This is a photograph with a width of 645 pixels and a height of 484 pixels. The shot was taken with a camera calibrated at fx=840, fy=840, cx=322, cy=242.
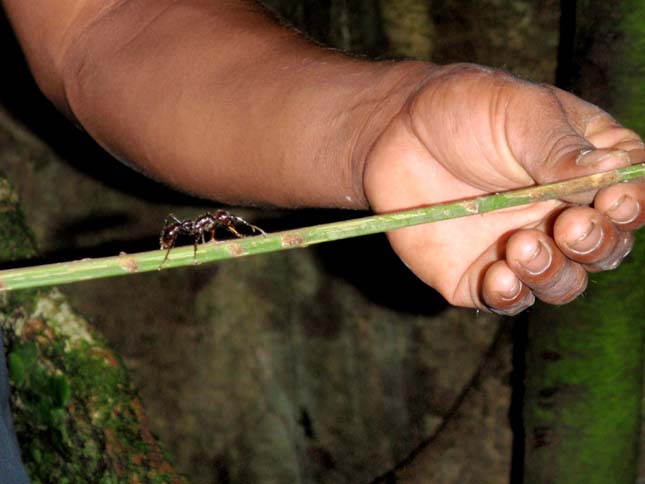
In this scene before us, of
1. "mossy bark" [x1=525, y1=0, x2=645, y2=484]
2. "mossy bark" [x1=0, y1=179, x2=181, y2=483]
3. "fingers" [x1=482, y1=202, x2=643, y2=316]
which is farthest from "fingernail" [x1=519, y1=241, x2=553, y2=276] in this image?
"mossy bark" [x1=0, y1=179, x2=181, y2=483]

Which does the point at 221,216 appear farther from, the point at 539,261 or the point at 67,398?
the point at 67,398

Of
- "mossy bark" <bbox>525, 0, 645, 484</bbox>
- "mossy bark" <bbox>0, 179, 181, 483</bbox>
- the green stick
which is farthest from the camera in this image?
"mossy bark" <bbox>0, 179, 181, 483</bbox>

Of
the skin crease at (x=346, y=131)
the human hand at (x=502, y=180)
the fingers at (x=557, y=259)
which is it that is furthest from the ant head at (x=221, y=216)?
the fingers at (x=557, y=259)

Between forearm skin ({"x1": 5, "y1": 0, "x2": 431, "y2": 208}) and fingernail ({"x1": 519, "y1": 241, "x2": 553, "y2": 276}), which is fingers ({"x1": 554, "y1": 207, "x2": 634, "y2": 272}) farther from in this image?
forearm skin ({"x1": 5, "y1": 0, "x2": 431, "y2": 208})

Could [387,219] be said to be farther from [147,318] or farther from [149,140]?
[147,318]

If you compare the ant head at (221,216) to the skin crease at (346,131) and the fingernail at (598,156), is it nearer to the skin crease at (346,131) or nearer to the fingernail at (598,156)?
the skin crease at (346,131)

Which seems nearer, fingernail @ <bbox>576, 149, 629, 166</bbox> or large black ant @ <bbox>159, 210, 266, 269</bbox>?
fingernail @ <bbox>576, 149, 629, 166</bbox>

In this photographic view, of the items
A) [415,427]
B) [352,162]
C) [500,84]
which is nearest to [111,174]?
[415,427]
